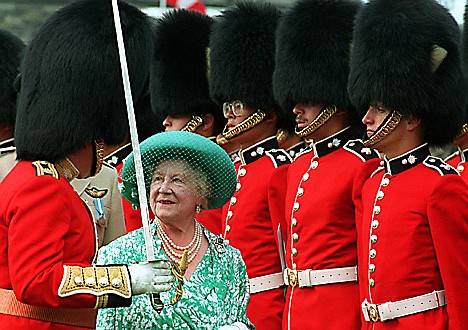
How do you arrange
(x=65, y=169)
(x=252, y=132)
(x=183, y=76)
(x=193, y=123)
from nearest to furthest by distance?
(x=65, y=169), (x=252, y=132), (x=193, y=123), (x=183, y=76)

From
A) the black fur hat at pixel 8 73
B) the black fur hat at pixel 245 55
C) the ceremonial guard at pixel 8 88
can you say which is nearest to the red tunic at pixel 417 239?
the black fur hat at pixel 245 55

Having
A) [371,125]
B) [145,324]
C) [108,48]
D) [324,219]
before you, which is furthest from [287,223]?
[145,324]

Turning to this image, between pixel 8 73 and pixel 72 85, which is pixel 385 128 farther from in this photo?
pixel 8 73

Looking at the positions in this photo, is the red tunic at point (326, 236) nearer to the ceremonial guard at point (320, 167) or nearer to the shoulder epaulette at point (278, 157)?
the ceremonial guard at point (320, 167)

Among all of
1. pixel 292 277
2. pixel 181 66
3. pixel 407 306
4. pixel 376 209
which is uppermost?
pixel 376 209

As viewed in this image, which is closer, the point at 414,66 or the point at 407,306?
the point at 407,306

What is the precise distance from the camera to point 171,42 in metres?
7.36

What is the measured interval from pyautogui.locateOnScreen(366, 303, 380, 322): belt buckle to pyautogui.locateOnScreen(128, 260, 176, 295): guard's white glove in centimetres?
122

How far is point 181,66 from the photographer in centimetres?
730

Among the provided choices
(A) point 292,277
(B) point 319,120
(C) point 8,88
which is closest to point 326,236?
(A) point 292,277

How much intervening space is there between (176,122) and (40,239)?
3.01m

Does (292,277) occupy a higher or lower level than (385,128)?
lower

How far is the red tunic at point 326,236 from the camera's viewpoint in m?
5.59

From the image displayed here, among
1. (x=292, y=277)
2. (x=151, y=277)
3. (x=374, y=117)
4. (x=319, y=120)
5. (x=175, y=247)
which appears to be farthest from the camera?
(x=319, y=120)
